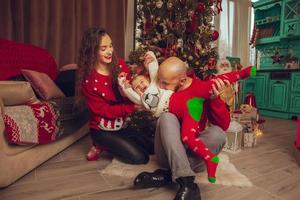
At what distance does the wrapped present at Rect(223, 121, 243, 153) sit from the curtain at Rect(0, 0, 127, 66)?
194 centimetres

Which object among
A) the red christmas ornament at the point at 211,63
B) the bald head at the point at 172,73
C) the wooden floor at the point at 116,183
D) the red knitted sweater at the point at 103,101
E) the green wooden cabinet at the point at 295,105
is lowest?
the wooden floor at the point at 116,183

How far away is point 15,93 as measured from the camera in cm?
142

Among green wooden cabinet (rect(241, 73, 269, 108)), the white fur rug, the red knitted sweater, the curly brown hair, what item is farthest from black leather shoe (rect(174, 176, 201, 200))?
green wooden cabinet (rect(241, 73, 269, 108))

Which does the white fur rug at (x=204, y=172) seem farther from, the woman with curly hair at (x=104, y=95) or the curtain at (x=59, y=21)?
the curtain at (x=59, y=21)

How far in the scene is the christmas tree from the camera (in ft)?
7.34

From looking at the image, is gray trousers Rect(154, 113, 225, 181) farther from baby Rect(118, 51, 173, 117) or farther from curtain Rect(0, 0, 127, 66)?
curtain Rect(0, 0, 127, 66)

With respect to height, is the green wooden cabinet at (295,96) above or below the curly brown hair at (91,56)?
below

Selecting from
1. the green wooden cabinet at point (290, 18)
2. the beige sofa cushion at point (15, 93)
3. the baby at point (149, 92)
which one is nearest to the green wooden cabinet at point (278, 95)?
the green wooden cabinet at point (290, 18)

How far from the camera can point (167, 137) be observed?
114 centimetres

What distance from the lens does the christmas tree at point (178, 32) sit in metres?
2.24

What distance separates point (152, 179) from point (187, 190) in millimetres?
226

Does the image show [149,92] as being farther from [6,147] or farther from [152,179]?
[6,147]

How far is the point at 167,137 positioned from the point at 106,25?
8.19 feet

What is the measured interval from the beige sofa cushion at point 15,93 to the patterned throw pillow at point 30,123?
0.29ft
